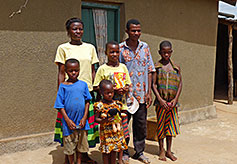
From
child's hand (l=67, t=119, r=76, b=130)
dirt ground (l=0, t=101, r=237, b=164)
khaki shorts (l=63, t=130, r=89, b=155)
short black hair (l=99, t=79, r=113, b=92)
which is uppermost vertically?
short black hair (l=99, t=79, r=113, b=92)

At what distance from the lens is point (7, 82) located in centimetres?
418

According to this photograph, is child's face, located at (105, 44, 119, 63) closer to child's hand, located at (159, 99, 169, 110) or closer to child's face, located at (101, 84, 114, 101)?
child's face, located at (101, 84, 114, 101)

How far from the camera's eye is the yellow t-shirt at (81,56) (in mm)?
3418

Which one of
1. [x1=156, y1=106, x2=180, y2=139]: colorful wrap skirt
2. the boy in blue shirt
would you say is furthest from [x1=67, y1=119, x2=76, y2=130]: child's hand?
[x1=156, y1=106, x2=180, y2=139]: colorful wrap skirt

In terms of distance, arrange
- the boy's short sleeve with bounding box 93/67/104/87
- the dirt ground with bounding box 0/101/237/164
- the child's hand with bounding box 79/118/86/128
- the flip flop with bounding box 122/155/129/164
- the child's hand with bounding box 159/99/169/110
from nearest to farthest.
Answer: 1. the child's hand with bounding box 79/118/86/128
2. the boy's short sleeve with bounding box 93/67/104/87
3. the flip flop with bounding box 122/155/129/164
4. the child's hand with bounding box 159/99/169/110
5. the dirt ground with bounding box 0/101/237/164

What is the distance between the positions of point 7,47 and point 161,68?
7.14 feet

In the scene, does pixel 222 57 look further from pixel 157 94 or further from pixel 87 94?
pixel 87 94

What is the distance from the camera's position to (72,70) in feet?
10.6

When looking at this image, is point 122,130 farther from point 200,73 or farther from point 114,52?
point 200,73

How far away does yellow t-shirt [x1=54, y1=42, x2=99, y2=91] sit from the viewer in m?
3.42

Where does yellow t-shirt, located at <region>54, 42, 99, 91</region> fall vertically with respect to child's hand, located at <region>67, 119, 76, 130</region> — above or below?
above

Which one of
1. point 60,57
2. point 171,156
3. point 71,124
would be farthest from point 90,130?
point 171,156

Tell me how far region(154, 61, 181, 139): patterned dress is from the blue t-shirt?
1.23 m

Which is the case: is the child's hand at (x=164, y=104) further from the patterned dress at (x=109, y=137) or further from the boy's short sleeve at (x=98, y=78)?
the boy's short sleeve at (x=98, y=78)
